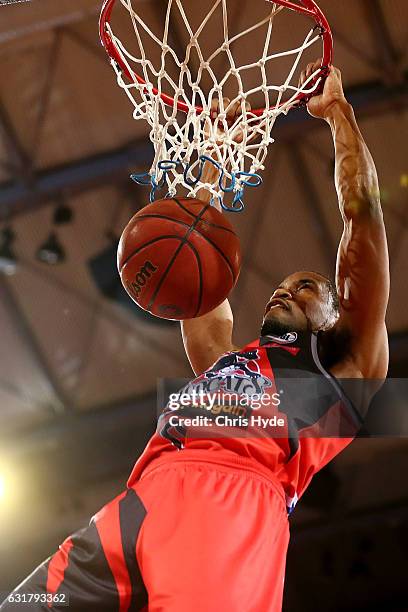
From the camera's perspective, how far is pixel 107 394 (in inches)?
233

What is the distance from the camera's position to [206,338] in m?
2.66

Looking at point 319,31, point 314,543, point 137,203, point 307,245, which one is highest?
point 319,31

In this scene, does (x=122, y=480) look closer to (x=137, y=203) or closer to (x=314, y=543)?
(x=314, y=543)

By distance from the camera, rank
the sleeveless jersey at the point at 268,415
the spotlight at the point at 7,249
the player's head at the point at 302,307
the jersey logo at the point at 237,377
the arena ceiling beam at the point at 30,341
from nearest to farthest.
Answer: the sleeveless jersey at the point at 268,415
the jersey logo at the point at 237,377
the player's head at the point at 302,307
the spotlight at the point at 7,249
the arena ceiling beam at the point at 30,341

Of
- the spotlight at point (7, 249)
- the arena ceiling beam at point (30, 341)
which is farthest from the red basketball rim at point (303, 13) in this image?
the arena ceiling beam at point (30, 341)

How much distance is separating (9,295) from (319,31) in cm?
352

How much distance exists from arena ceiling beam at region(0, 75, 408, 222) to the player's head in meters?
2.36

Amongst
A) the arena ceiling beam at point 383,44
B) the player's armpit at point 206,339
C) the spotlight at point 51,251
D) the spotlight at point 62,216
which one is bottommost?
the spotlight at point 51,251

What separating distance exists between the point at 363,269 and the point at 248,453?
625 mm

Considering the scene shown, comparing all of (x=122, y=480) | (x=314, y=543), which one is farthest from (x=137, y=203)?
(x=314, y=543)

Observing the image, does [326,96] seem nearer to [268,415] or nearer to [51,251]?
[268,415]

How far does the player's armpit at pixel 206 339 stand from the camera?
2645 mm

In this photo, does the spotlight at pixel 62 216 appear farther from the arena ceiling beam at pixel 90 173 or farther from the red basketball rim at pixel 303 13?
the red basketball rim at pixel 303 13

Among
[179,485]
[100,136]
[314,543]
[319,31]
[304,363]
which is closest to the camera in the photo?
[179,485]
